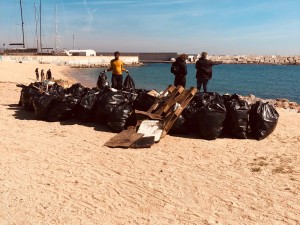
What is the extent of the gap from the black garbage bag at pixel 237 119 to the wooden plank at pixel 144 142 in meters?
1.60

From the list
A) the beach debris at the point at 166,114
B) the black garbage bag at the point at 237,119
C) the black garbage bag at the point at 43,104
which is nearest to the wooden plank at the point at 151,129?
the beach debris at the point at 166,114

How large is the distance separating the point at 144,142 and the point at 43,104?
2.89 meters

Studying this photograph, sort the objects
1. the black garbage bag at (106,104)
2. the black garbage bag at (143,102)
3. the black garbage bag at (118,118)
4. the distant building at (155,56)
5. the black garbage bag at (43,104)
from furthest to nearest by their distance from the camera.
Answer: the distant building at (155,56) < the black garbage bag at (43,104) < the black garbage bag at (143,102) < the black garbage bag at (106,104) < the black garbage bag at (118,118)

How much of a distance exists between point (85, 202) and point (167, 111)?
122 inches

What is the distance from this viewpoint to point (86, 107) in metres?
6.73

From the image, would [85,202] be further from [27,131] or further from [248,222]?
[27,131]

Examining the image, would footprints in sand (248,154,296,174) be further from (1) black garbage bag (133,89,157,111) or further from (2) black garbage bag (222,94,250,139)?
(1) black garbage bag (133,89,157,111)

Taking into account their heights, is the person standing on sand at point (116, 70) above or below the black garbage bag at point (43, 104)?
above

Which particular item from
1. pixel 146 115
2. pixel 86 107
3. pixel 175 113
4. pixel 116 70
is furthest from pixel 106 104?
pixel 116 70

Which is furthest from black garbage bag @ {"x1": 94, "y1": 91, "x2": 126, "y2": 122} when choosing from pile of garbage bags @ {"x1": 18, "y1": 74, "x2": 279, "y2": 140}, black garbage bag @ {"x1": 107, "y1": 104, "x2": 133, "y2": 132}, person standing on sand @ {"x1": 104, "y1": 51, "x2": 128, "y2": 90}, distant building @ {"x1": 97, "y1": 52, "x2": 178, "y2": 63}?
distant building @ {"x1": 97, "y1": 52, "x2": 178, "y2": 63}

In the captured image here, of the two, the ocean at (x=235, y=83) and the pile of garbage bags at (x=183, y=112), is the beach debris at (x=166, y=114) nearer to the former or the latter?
the pile of garbage bags at (x=183, y=112)

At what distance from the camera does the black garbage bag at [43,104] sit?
705 centimetres

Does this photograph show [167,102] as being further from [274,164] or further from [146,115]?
[274,164]

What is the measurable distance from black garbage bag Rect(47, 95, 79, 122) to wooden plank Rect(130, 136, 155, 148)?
2196 mm
